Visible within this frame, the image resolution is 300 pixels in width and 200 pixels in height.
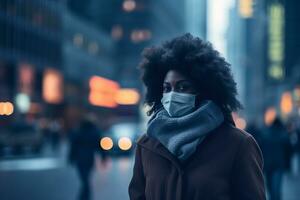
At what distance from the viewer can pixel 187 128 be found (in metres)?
3.63

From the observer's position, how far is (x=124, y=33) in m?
105

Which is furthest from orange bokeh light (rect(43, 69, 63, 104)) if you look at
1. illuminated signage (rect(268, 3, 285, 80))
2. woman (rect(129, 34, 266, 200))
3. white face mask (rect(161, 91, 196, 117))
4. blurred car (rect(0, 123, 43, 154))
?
white face mask (rect(161, 91, 196, 117))

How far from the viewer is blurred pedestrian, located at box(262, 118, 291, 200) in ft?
40.5

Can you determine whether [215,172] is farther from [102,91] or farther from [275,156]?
[102,91]

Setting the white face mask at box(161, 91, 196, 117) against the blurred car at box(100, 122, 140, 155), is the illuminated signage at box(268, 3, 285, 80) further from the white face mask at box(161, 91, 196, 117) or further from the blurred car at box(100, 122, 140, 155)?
the white face mask at box(161, 91, 196, 117)

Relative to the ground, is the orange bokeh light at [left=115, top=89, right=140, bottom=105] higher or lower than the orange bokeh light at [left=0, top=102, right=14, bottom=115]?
higher

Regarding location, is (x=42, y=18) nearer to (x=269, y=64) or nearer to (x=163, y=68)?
(x=269, y=64)

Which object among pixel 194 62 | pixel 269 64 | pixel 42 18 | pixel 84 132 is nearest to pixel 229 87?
pixel 194 62

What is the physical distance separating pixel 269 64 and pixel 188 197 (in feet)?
257

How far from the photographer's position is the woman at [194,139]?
11.7 ft

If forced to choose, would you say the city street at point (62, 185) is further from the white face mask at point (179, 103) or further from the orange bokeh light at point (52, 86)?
the orange bokeh light at point (52, 86)

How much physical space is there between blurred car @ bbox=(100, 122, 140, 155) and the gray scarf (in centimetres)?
3152

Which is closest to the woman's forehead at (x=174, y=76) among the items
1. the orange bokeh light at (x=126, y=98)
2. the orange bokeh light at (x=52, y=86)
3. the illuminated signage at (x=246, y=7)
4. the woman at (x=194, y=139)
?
the woman at (x=194, y=139)

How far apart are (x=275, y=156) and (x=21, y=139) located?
27.5m
